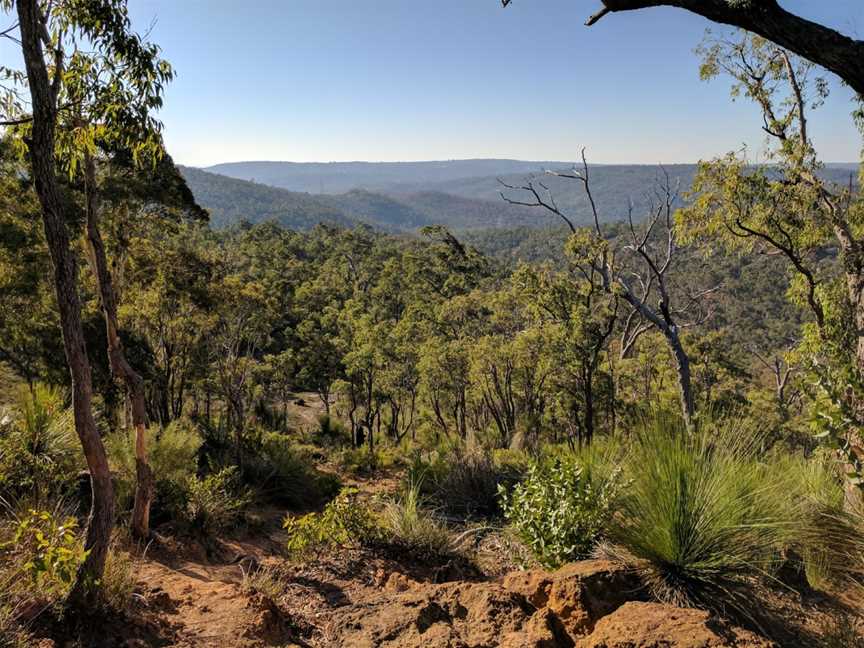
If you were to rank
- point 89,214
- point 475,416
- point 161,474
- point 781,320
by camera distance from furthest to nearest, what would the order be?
point 781,320
point 475,416
point 161,474
point 89,214

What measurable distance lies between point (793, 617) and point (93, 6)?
221 inches

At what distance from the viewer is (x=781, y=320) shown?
76.8m

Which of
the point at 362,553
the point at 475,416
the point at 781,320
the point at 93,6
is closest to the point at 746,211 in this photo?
the point at 362,553

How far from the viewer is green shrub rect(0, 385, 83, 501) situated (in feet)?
16.8

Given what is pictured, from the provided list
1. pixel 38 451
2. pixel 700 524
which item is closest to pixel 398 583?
pixel 700 524

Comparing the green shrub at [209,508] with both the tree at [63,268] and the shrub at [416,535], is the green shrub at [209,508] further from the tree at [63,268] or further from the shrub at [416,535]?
the tree at [63,268]

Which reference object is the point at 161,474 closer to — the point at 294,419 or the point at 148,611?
the point at 148,611

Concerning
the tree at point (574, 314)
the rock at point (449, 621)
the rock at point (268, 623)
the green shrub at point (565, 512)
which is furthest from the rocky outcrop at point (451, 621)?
the tree at point (574, 314)

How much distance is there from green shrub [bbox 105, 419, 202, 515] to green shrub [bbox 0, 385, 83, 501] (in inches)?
23.5

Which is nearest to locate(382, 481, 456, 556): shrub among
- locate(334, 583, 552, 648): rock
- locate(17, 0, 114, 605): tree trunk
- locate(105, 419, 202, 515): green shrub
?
locate(334, 583, 552, 648): rock

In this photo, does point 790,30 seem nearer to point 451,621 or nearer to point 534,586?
point 534,586

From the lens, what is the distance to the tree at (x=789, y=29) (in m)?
3.53

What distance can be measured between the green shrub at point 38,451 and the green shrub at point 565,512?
4155 mm

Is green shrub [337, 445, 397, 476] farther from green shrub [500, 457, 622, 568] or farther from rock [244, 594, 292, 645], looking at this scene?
green shrub [500, 457, 622, 568]
